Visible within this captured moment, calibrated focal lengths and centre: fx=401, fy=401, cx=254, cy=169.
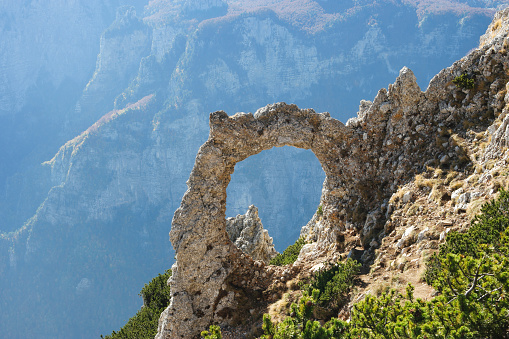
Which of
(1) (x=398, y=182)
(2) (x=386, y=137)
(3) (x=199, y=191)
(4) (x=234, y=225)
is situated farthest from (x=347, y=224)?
(4) (x=234, y=225)

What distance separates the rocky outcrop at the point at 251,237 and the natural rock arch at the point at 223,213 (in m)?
13.1

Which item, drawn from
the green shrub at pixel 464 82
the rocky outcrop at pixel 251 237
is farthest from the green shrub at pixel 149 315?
the green shrub at pixel 464 82

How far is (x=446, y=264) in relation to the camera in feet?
28.3

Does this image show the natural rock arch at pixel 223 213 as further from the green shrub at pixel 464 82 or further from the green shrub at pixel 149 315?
the green shrub at pixel 149 315

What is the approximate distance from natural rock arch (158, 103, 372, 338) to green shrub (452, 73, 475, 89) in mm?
4740

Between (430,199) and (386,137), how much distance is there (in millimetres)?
4336

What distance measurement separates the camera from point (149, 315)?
27.2 m

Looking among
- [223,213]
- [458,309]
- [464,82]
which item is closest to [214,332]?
[458,309]

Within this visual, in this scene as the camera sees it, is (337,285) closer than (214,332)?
No

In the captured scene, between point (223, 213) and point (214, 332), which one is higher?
point (223, 213)

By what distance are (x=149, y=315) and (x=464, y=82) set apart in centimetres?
2333

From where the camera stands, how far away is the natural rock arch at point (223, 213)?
17.0 meters

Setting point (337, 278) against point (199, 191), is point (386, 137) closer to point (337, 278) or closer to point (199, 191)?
point (337, 278)

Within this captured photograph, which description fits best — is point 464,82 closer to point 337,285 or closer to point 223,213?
point 337,285
